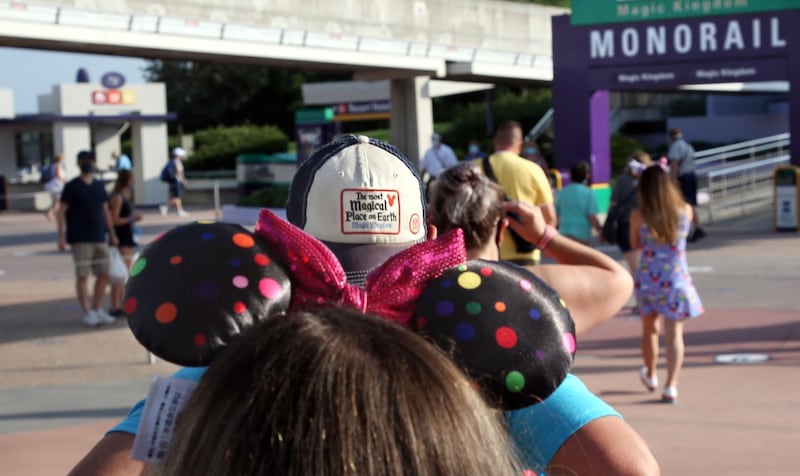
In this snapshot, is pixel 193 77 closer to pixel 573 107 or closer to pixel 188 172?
pixel 188 172

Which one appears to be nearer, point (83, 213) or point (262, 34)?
point (83, 213)

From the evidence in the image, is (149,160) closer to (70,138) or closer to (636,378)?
(70,138)

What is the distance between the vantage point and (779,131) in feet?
141

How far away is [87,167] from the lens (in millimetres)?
11375

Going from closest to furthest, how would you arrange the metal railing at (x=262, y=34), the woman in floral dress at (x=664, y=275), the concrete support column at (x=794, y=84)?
1. the woman in floral dress at (x=664, y=275)
2. the concrete support column at (x=794, y=84)
3. the metal railing at (x=262, y=34)

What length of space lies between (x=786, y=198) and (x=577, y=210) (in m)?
8.95

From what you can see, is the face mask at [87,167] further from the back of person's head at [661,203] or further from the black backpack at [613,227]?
the back of person's head at [661,203]

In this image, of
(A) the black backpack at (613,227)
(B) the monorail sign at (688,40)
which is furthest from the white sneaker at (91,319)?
(B) the monorail sign at (688,40)

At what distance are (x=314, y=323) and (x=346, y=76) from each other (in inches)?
2197

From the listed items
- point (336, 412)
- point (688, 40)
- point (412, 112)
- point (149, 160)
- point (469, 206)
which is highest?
point (688, 40)

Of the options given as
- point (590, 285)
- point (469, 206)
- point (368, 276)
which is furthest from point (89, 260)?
point (368, 276)

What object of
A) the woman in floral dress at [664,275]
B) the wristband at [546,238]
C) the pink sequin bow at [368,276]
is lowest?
the woman in floral dress at [664,275]

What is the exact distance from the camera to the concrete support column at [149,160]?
33.8 meters

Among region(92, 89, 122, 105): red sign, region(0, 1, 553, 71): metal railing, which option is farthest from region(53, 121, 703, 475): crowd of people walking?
region(92, 89, 122, 105): red sign
